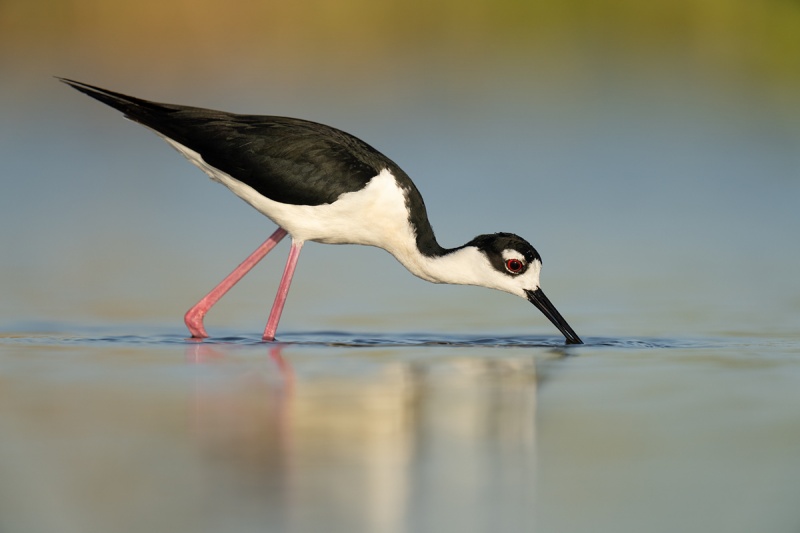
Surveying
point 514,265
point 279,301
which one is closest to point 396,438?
point 279,301

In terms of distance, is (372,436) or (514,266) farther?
(514,266)

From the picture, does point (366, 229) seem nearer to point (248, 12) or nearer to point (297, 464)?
point (297, 464)

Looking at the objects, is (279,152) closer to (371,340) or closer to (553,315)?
(371,340)

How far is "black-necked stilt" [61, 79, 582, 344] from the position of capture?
8242mm

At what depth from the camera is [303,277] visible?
1013 centimetres

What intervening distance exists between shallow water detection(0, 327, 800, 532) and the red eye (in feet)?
3.26

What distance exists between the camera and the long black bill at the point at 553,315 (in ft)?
26.6

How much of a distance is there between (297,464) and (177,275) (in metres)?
5.47

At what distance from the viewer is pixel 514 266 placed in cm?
846

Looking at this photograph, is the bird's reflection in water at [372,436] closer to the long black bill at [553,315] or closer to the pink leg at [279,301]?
the pink leg at [279,301]

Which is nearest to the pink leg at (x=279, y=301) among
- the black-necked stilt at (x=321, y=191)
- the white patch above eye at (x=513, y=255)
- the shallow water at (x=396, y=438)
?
the black-necked stilt at (x=321, y=191)

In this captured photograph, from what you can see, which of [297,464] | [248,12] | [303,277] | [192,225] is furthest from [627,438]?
[248,12]

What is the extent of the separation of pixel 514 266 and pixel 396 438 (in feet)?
11.3

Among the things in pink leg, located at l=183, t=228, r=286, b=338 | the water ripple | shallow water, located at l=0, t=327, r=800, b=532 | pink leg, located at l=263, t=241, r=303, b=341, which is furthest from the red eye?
pink leg, located at l=183, t=228, r=286, b=338
